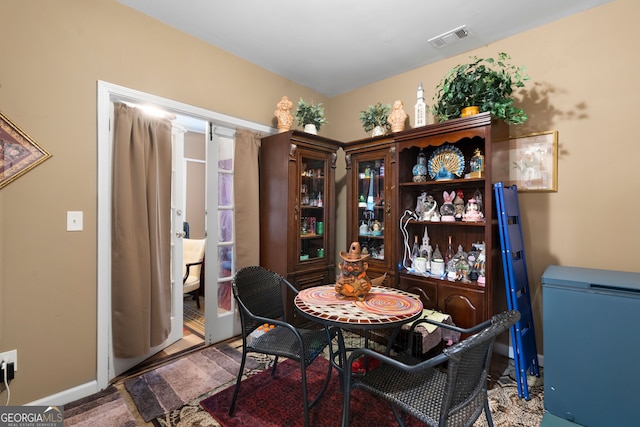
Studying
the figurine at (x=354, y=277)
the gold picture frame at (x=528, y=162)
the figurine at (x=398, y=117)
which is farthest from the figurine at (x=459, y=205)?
the figurine at (x=354, y=277)

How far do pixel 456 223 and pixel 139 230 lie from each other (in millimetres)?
2605

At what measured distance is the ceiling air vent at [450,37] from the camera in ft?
7.89

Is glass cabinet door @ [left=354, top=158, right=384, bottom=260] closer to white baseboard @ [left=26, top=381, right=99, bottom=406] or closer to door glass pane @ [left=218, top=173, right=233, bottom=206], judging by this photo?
door glass pane @ [left=218, top=173, right=233, bottom=206]

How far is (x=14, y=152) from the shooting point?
1734 millimetres

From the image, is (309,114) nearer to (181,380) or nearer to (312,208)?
(312,208)

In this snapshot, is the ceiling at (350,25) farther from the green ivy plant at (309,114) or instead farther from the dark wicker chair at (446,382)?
the dark wicker chair at (446,382)

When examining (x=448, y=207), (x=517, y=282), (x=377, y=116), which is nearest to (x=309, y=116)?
(x=377, y=116)

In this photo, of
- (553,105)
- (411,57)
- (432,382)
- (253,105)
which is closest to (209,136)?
(253,105)

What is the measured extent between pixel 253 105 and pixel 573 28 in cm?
282

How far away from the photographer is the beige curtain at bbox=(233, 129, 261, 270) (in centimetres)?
286

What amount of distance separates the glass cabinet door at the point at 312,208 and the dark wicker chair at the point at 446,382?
1.62 m

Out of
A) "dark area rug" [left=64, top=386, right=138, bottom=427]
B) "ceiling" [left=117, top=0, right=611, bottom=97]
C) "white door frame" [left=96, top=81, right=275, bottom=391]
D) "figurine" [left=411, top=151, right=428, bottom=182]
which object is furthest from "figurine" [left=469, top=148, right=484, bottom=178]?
"dark area rug" [left=64, top=386, right=138, bottom=427]

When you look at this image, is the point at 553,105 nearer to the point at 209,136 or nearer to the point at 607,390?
the point at 607,390

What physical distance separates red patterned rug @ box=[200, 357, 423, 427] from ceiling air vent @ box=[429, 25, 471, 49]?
9.69ft
